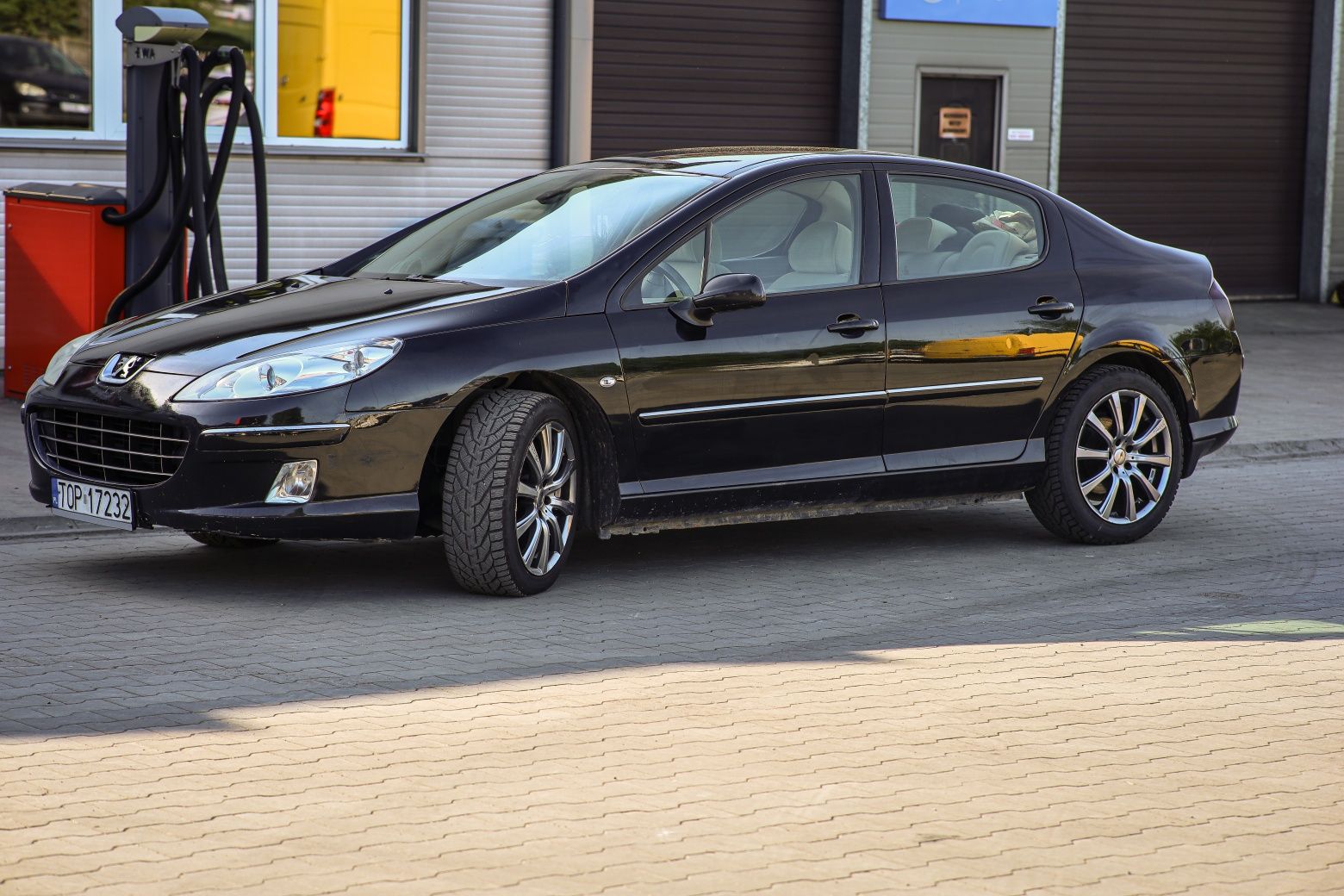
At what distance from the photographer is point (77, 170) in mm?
13477

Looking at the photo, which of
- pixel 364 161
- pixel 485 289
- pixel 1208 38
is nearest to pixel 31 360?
pixel 364 161

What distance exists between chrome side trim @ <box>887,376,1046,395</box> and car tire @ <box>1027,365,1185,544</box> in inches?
9.8

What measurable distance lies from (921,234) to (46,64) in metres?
8.13

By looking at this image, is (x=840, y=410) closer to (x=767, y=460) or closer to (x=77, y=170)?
(x=767, y=460)

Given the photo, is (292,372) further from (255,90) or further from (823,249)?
(255,90)

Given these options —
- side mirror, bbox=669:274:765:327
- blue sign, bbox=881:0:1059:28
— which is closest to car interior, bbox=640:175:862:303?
side mirror, bbox=669:274:765:327

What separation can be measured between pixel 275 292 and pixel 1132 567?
3682 mm

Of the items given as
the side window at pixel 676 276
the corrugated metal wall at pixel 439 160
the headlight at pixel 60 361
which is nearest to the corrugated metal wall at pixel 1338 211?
the corrugated metal wall at pixel 439 160

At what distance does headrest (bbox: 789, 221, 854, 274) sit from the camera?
24.6 ft

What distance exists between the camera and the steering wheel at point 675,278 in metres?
7.17

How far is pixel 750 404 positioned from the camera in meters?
7.23

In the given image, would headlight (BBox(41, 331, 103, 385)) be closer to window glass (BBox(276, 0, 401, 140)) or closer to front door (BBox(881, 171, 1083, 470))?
front door (BBox(881, 171, 1083, 470))

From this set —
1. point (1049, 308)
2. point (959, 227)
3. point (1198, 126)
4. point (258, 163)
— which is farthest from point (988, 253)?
point (1198, 126)

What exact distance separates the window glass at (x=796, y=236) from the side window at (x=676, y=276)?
59 millimetres
